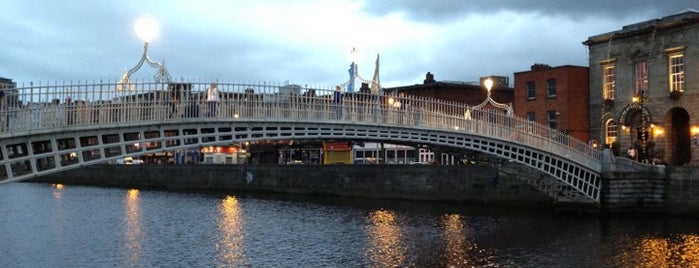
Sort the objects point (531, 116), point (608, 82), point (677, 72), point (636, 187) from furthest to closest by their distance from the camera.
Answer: point (531, 116), point (608, 82), point (677, 72), point (636, 187)

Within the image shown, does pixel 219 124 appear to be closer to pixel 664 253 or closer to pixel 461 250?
pixel 461 250

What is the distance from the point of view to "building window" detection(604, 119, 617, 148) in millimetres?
46969

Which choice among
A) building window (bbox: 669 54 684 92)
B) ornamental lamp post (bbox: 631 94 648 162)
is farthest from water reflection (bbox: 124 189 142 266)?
building window (bbox: 669 54 684 92)

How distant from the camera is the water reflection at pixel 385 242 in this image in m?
24.4

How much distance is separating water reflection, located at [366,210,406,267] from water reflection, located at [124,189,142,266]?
808cm

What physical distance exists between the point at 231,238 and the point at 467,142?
10.5m

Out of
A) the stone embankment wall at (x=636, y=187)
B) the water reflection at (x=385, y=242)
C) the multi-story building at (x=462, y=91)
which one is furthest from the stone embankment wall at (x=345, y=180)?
the multi-story building at (x=462, y=91)

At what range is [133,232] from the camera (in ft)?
104

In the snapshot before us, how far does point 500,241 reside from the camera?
28891mm

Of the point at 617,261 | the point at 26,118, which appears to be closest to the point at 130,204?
the point at 26,118

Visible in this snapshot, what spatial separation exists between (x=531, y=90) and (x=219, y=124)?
3429cm

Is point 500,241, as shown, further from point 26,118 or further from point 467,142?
point 26,118

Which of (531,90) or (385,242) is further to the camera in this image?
(531,90)

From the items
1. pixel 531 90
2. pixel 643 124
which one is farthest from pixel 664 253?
pixel 531 90
